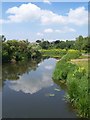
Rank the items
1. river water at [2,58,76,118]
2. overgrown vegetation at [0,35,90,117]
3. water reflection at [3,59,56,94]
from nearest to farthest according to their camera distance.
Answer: overgrown vegetation at [0,35,90,117] → river water at [2,58,76,118] → water reflection at [3,59,56,94]

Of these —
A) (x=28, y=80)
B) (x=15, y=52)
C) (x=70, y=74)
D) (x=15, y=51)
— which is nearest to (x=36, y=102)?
(x=70, y=74)

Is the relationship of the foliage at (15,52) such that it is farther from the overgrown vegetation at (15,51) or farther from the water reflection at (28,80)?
the water reflection at (28,80)

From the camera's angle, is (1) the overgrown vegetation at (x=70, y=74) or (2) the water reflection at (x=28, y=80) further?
(2) the water reflection at (x=28, y=80)

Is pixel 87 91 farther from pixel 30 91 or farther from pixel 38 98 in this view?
pixel 30 91

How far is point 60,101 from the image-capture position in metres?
21.5

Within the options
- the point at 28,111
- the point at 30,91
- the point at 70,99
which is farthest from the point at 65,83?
the point at 28,111

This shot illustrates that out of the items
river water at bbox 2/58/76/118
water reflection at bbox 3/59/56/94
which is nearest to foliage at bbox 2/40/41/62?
water reflection at bbox 3/59/56/94

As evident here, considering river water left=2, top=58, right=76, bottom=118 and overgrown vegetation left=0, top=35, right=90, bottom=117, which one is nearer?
overgrown vegetation left=0, top=35, right=90, bottom=117

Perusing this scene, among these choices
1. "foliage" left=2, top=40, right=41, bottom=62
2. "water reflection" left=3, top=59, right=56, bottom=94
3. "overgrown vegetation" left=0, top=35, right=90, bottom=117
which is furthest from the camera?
"foliage" left=2, top=40, right=41, bottom=62

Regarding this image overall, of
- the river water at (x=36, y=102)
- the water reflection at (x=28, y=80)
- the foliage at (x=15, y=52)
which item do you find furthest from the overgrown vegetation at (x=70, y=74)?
the water reflection at (x=28, y=80)

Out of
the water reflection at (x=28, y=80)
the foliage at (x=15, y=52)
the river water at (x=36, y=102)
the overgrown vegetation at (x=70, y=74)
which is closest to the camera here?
the overgrown vegetation at (x=70, y=74)

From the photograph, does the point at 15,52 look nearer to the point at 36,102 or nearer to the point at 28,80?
the point at 28,80

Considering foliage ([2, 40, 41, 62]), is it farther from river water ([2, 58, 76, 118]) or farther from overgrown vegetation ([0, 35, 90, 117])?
river water ([2, 58, 76, 118])

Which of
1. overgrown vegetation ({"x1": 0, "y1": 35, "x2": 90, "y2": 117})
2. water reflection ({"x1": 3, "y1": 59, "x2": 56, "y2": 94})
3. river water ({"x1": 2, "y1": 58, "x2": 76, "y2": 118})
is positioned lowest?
river water ({"x1": 2, "y1": 58, "x2": 76, "y2": 118})
